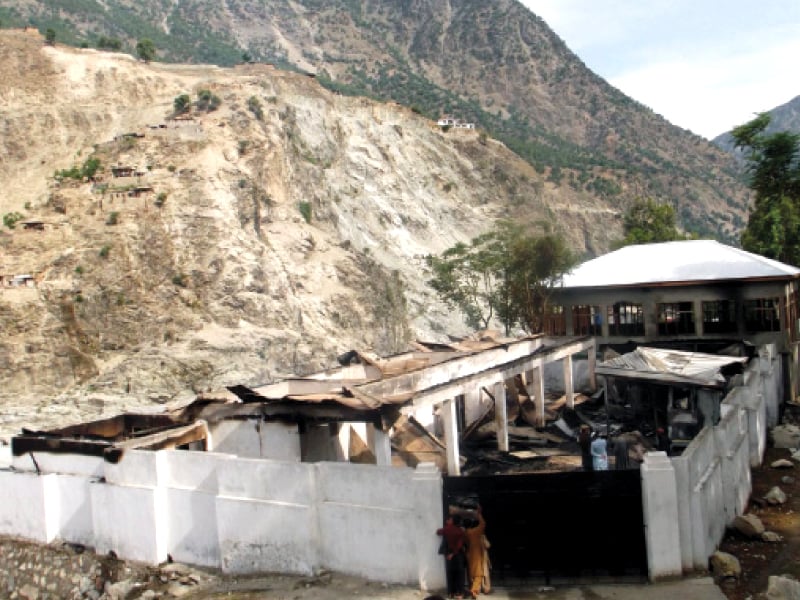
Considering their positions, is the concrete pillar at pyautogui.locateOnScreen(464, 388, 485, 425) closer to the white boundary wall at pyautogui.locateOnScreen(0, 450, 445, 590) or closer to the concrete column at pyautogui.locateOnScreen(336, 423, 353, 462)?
the concrete column at pyautogui.locateOnScreen(336, 423, 353, 462)

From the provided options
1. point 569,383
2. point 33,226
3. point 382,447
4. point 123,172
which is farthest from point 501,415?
point 123,172

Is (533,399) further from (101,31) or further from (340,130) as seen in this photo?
(101,31)

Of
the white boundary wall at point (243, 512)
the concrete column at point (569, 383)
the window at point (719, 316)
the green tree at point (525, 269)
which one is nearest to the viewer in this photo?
the white boundary wall at point (243, 512)

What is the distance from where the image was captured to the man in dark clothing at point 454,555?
8562mm

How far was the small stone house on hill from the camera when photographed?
22359 millimetres

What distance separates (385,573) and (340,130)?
58029mm

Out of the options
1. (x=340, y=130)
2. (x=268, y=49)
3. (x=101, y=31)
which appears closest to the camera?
(x=340, y=130)


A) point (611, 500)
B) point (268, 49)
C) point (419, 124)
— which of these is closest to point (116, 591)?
point (611, 500)

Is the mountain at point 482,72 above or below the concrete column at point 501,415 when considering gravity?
above

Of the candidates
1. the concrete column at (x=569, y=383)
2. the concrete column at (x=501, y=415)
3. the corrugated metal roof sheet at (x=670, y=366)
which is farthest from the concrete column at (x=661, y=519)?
the concrete column at (x=569, y=383)

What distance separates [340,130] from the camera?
63.9 m

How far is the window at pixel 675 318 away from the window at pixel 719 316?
458 mm

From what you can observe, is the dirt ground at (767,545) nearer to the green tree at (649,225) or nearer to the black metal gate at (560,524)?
the black metal gate at (560,524)

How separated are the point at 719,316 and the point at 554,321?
572cm
